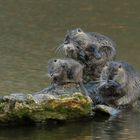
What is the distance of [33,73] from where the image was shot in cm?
915

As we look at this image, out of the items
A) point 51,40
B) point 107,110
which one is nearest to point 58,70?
point 107,110

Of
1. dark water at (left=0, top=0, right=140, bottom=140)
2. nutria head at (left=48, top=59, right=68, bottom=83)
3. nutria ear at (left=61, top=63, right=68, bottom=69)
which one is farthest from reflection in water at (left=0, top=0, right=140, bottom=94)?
nutria ear at (left=61, top=63, right=68, bottom=69)

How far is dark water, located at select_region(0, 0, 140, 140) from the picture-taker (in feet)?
21.0

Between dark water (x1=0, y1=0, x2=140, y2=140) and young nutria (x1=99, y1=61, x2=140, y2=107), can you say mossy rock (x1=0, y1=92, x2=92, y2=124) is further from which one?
young nutria (x1=99, y1=61, x2=140, y2=107)

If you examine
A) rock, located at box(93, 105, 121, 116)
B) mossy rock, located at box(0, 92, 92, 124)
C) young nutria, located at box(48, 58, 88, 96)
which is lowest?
rock, located at box(93, 105, 121, 116)

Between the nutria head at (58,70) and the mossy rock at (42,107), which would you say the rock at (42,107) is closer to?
the mossy rock at (42,107)

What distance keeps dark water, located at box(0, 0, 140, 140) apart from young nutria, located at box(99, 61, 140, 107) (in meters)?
0.24

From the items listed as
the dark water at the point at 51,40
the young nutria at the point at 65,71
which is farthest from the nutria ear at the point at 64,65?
the dark water at the point at 51,40

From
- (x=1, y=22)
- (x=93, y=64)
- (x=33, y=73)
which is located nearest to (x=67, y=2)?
(x=1, y=22)

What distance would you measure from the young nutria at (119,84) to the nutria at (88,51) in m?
0.34

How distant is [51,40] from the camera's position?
40.4ft

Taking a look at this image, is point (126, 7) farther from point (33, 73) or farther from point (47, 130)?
point (47, 130)

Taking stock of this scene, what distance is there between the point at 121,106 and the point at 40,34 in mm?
5659

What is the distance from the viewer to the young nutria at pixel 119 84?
725 cm
